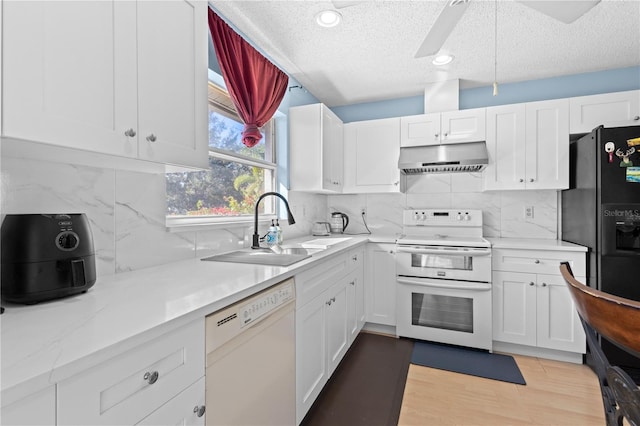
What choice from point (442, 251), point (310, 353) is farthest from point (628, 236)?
point (310, 353)

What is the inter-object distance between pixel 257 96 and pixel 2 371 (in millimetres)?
1949

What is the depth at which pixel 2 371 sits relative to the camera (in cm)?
50

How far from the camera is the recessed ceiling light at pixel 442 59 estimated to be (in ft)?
8.30

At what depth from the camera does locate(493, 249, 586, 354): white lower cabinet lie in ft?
7.70

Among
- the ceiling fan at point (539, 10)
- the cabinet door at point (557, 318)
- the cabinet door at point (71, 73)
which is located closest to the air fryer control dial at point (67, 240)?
the cabinet door at point (71, 73)

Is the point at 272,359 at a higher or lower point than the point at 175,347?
lower

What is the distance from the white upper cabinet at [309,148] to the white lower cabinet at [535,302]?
→ 5.52 feet

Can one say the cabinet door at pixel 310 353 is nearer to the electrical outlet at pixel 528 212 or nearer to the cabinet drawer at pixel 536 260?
the cabinet drawer at pixel 536 260

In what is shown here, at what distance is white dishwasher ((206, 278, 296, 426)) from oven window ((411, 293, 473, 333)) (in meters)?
1.62

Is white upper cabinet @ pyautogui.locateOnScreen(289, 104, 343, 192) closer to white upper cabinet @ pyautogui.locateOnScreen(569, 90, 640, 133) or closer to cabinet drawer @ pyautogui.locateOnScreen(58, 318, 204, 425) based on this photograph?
cabinet drawer @ pyautogui.locateOnScreen(58, 318, 204, 425)

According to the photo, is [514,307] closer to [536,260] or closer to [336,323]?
[536,260]

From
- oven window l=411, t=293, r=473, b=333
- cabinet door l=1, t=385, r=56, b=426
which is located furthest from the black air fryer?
oven window l=411, t=293, r=473, b=333

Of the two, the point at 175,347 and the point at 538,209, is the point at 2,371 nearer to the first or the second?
the point at 175,347

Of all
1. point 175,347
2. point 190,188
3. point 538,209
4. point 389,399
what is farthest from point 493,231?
point 175,347
